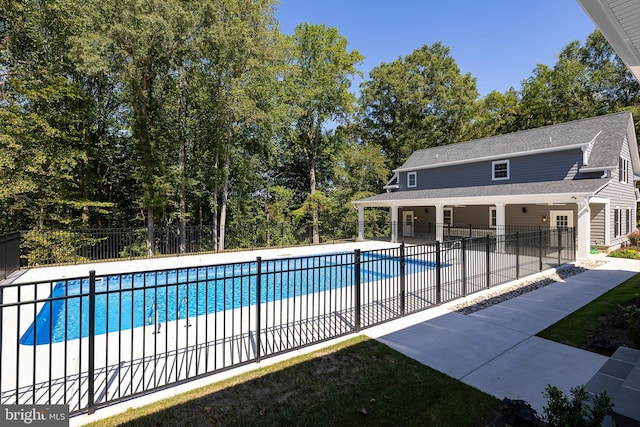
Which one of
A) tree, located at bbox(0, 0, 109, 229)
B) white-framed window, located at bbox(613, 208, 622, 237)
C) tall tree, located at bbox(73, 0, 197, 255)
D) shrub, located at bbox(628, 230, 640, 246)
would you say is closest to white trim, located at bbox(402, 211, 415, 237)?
white-framed window, located at bbox(613, 208, 622, 237)

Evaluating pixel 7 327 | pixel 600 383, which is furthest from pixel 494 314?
pixel 7 327

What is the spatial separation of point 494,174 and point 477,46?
27.9ft

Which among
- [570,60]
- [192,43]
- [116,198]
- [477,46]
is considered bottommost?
[116,198]

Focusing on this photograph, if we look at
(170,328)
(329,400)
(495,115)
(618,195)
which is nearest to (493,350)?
(329,400)

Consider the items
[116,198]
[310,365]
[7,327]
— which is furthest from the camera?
[116,198]

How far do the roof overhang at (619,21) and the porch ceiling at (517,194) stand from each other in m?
10.7

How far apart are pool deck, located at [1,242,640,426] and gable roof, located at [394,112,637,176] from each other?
1071 centimetres

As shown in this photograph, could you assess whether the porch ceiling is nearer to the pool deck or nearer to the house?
the house

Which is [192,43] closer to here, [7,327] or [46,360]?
[7,327]

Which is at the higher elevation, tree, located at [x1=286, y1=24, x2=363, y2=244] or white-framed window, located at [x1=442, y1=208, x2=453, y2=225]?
tree, located at [x1=286, y1=24, x2=363, y2=244]

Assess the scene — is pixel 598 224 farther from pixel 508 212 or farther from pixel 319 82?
pixel 319 82

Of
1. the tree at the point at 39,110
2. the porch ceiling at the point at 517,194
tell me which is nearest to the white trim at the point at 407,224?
the porch ceiling at the point at 517,194

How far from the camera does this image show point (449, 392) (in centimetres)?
374

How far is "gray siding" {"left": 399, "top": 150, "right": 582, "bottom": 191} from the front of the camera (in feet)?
52.4
